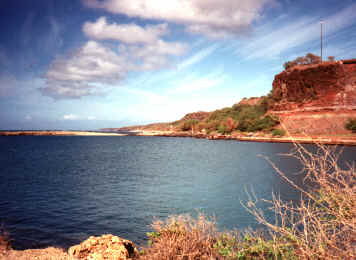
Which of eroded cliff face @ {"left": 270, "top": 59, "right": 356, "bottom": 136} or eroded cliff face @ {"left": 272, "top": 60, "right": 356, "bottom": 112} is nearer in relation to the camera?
eroded cliff face @ {"left": 270, "top": 59, "right": 356, "bottom": 136}

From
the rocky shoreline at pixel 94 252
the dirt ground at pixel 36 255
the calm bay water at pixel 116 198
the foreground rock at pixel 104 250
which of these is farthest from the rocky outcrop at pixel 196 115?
the foreground rock at pixel 104 250

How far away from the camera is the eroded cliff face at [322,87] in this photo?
1874 inches

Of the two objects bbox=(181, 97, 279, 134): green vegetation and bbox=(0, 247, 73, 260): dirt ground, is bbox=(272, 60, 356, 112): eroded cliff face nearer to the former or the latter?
bbox=(181, 97, 279, 134): green vegetation

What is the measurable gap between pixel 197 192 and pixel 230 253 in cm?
924

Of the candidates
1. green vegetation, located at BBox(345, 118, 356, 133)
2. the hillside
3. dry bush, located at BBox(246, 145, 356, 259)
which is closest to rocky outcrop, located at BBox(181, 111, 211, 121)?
the hillside

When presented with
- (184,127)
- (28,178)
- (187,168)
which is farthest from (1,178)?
(184,127)

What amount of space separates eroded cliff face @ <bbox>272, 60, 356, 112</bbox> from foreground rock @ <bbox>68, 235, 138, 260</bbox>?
4545cm

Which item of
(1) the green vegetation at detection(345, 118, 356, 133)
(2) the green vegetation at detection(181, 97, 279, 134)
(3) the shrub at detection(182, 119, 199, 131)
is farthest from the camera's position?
(3) the shrub at detection(182, 119, 199, 131)

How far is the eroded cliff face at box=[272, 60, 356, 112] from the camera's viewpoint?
47594 millimetres

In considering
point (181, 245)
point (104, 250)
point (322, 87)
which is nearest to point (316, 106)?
point (322, 87)

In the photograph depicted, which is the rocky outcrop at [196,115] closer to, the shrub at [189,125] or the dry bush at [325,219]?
the shrub at [189,125]

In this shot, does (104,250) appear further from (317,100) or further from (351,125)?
(317,100)

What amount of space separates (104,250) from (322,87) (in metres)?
56.3

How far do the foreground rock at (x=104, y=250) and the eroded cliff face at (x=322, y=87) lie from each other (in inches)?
1790
